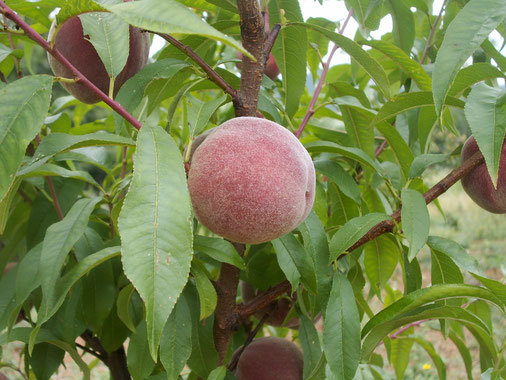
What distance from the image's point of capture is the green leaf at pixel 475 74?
31.3 inches

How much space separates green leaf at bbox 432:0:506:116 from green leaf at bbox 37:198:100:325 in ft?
1.70

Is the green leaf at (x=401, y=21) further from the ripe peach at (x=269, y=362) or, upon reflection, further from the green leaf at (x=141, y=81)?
the ripe peach at (x=269, y=362)

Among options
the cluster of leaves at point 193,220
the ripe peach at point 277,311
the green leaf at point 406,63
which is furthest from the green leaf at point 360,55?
the ripe peach at point 277,311

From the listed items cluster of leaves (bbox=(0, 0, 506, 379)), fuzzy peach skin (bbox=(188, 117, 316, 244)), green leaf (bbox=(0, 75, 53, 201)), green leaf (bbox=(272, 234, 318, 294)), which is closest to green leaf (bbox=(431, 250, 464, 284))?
cluster of leaves (bbox=(0, 0, 506, 379))

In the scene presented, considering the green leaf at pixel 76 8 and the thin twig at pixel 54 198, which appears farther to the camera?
the thin twig at pixel 54 198

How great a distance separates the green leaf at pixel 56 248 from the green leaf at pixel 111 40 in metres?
0.22

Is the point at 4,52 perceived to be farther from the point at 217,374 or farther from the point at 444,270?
the point at 444,270

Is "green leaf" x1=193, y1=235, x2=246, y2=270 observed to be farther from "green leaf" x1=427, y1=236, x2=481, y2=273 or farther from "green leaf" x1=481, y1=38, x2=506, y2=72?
"green leaf" x1=481, y1=38, x2=506, y2=72

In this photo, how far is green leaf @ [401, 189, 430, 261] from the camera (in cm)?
74

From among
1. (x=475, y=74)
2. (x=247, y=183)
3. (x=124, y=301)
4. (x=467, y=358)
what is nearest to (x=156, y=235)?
(x=247, y=183)

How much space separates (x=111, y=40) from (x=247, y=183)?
30 cm

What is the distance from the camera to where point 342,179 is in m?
0.91

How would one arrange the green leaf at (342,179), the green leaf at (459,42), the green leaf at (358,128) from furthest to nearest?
the green leaf at (358,128), the green leaf at (342,179), the green leaf at (459,42)

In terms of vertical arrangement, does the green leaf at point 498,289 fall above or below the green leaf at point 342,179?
below
